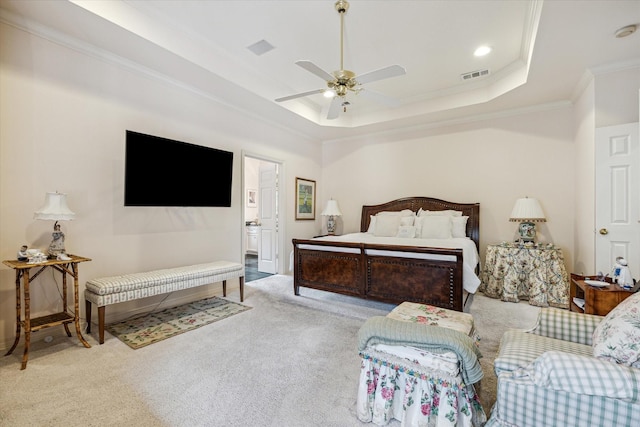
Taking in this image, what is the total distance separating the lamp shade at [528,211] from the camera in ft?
13.4

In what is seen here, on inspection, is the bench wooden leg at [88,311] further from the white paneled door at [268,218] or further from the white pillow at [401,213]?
the white pillow at [401,213]

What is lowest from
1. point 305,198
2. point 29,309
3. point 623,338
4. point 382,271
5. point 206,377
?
point 206,377

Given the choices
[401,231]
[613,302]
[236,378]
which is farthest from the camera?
[401,231]

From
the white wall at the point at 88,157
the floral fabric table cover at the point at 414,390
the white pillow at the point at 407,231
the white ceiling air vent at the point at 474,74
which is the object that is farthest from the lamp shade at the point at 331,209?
the floral fabric table cover at the point at 414,390

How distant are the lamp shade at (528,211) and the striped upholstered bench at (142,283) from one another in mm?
4140

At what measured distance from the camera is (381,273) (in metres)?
3.54

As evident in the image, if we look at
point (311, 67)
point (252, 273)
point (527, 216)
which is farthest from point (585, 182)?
point (252, 273)

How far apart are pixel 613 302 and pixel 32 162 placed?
17.0 ft

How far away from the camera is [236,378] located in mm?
2125

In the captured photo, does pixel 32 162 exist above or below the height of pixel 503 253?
above

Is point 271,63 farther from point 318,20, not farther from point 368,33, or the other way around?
point 368,33

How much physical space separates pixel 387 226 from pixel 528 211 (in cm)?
206

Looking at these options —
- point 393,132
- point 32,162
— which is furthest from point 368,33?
point 32,162

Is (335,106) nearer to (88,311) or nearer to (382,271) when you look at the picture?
(382,271)
